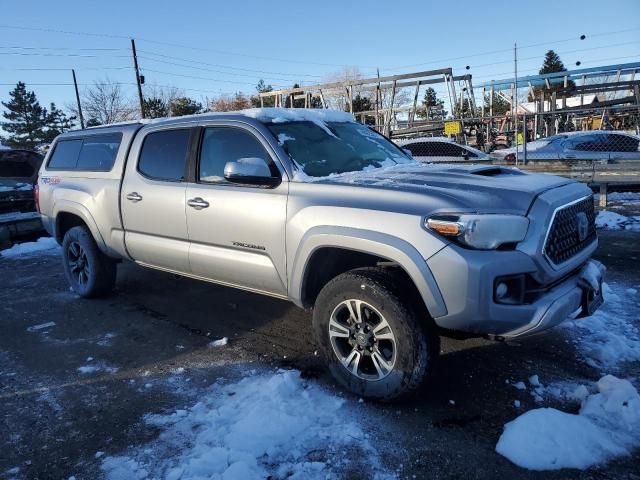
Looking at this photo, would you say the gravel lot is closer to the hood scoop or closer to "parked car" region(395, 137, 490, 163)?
the hood scoop

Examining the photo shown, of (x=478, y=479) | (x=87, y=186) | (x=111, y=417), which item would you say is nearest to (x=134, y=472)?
(x=111, y=417)

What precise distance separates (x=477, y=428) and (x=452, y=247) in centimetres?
107

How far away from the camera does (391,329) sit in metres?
2.94

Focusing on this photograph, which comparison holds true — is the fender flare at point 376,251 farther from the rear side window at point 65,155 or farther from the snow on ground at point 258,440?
the rear side window at point 65,155

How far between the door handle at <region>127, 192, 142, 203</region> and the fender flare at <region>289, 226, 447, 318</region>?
1967 mm

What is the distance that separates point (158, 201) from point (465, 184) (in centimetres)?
267

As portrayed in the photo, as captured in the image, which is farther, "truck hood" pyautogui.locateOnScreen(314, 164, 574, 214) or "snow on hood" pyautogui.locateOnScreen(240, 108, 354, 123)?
"snow on hood" pyautogui.locateOnScreen(240, 108, 354, 123)

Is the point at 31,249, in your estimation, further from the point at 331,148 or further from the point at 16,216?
the point at 331,148

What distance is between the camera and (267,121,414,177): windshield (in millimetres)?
3707

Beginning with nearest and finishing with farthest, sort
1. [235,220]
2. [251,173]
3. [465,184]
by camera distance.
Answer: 1. [465,184]
2. [251,173]
3. [235,220]

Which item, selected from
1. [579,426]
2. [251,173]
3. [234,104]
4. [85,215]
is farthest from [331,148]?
[234,104]

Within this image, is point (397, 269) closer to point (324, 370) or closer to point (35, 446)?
point (324, 370)

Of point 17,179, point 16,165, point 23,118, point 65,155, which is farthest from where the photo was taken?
point 23,118

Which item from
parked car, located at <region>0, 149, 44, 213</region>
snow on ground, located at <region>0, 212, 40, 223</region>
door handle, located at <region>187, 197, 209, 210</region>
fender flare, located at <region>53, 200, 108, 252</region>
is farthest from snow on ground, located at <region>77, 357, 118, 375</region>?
parked car, located at <region>0, 149, 44, 213</region>
